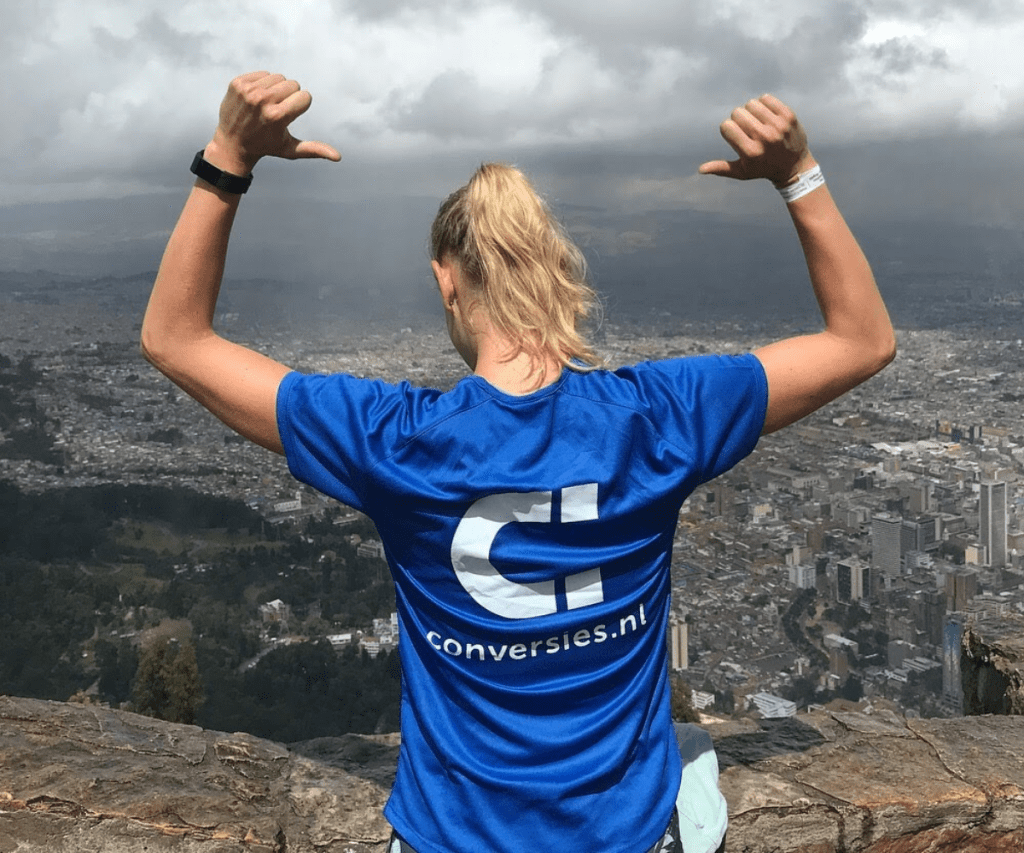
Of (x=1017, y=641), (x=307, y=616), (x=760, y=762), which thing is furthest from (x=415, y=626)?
(x=307, y=616)

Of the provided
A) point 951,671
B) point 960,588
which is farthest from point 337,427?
point 960,588

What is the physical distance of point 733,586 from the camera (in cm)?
2378

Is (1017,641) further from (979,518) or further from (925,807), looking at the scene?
(979,518)

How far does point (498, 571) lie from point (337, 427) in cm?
23

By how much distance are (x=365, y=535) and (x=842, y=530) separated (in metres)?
11.7

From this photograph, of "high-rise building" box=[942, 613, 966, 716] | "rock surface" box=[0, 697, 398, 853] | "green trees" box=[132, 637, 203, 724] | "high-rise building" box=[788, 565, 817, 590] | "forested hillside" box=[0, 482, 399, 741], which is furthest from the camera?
"high-rise building" box=[788, 565, 817, 590]

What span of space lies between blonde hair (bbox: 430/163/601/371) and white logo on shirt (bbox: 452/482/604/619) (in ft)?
0.47

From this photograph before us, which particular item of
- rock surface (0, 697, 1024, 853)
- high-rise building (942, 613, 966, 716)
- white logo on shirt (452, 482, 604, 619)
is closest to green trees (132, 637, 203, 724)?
rock surface (0, 697, 1024, 853)

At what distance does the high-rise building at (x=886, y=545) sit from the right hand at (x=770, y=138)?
23404mm

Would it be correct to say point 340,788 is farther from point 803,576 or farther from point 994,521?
point 994,521

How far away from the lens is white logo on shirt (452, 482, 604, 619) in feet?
3.72

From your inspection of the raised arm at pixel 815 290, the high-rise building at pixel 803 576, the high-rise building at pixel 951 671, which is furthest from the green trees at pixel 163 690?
the high-rise building at pixel 803 576

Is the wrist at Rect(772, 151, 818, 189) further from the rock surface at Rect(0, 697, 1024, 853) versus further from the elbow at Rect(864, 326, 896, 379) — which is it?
the rock surface at Rect(0, 697, 1024, 853)

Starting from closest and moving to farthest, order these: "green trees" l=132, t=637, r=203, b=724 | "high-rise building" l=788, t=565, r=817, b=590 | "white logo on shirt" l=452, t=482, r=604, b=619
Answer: "white logo on shirt" l=452, t=482, r=604, b=619 → "green trees" l=132, t=637, r=203, b=724 → "high-rise building" l=788, t=565, r=817, b=590
